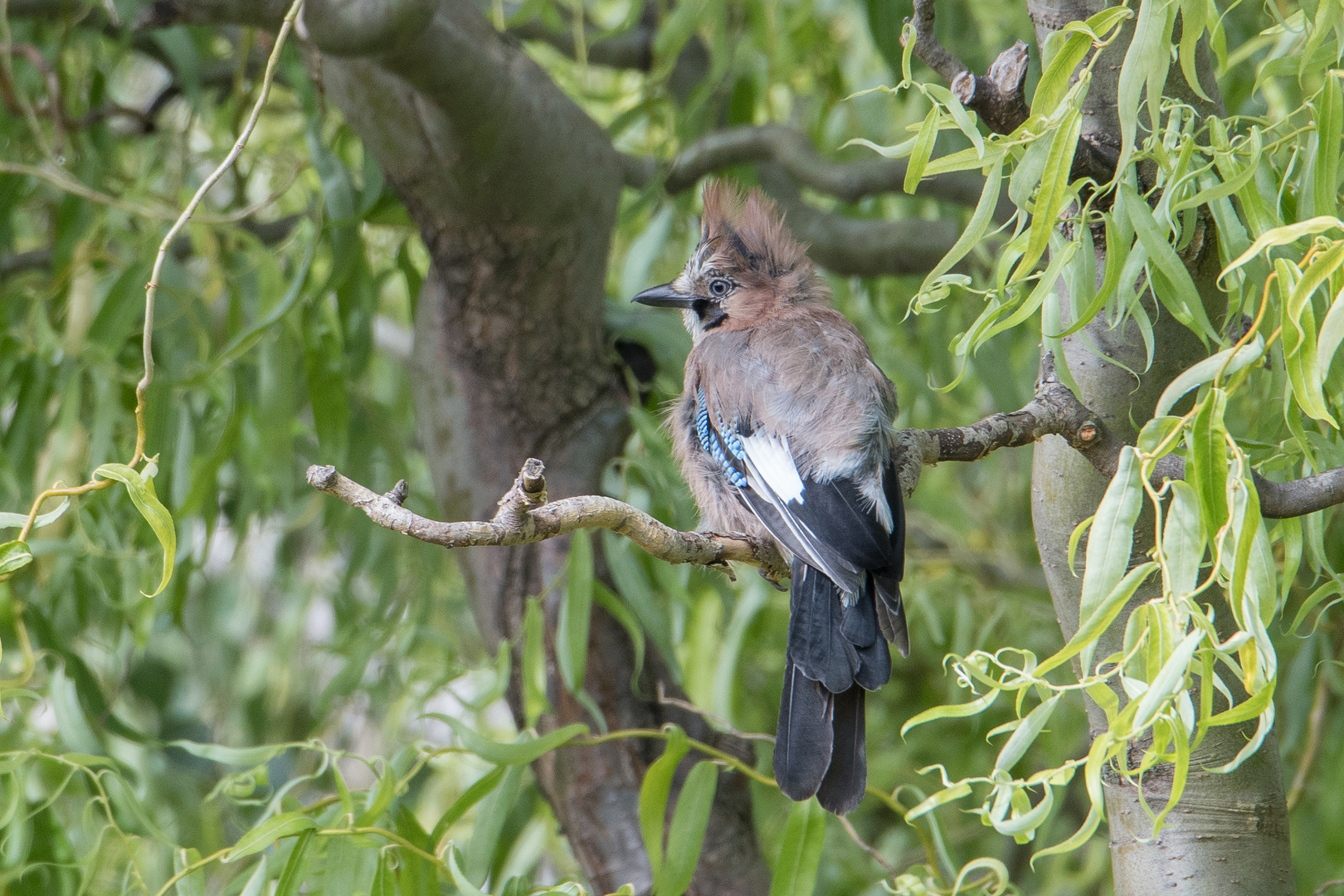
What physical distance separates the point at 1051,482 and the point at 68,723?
4.96ft

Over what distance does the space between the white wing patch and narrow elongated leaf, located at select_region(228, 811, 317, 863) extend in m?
0.79

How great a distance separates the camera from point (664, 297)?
2389 millimetres

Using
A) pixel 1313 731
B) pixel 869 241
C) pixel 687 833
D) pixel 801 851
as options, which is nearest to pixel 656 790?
pixel 687 833

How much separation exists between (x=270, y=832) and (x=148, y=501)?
18.5 inches

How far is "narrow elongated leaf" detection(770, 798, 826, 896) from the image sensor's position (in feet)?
5.08

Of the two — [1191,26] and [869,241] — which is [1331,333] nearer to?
[1191,26]

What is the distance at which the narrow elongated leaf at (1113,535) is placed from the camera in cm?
92

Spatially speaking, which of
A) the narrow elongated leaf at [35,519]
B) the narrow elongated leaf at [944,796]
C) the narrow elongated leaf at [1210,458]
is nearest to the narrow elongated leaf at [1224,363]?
the narrow elongated leaf at [1210,458]

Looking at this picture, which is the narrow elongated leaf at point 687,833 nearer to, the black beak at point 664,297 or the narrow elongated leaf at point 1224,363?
the narrow elongated leaf at point 1224,363

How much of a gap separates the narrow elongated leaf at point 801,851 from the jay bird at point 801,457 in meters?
0.03

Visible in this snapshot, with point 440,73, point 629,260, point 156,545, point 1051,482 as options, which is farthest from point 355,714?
point 1051,482

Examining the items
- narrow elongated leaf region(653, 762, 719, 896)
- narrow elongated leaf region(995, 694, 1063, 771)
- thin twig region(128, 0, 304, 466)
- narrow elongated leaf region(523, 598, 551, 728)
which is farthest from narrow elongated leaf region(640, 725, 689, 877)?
thin twig region(128, 0, 304, 466)

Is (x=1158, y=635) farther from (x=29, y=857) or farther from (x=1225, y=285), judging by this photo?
(x=29, y=857)

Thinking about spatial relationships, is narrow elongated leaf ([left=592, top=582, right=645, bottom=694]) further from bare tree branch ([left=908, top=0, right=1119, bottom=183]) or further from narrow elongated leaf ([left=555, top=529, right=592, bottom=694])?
bare tree branch ([left=908, top=0, right=1119, bottom=183])
